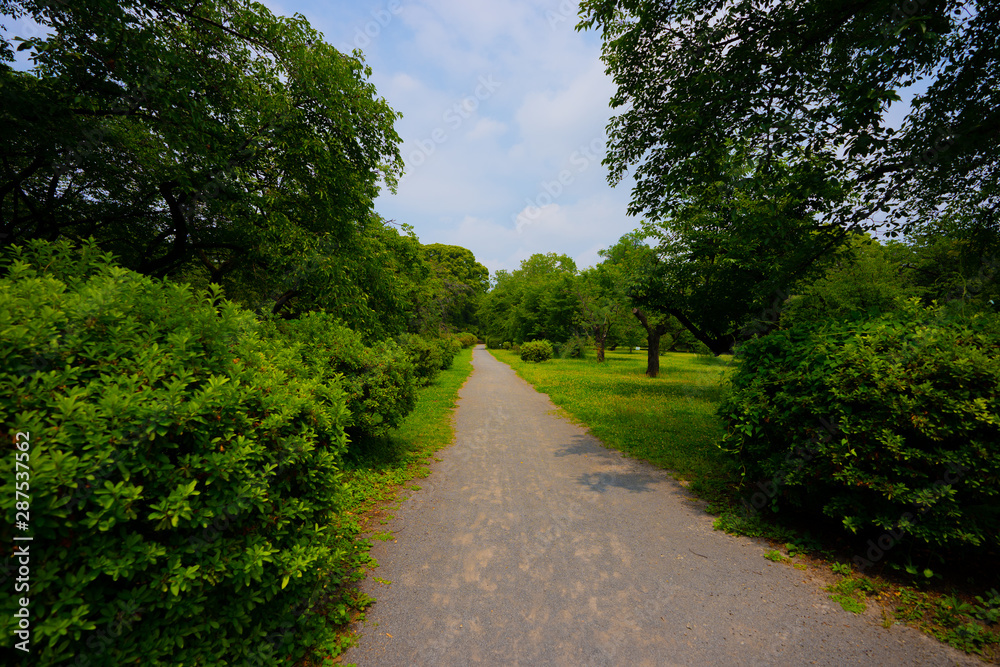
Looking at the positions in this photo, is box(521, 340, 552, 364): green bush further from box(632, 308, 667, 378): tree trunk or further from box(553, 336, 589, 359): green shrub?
box(632, 308, 667, 378): tree trunk

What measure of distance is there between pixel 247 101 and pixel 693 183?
8.55 metres

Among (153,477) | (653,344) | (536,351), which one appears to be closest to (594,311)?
(536,351)

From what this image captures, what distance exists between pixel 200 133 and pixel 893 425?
9819 mm

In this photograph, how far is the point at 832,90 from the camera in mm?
5348

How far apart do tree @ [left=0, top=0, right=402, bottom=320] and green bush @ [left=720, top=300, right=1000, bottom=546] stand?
7653mm

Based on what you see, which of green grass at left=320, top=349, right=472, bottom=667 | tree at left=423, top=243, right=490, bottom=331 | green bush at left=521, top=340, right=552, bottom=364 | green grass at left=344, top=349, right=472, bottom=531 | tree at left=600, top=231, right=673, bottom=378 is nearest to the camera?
green grass at left=320, top=349, right=472, bottom=667

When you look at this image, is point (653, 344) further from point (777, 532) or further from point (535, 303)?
point (535, 303)

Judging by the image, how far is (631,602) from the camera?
3000 millimetres

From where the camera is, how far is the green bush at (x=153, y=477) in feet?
5.08

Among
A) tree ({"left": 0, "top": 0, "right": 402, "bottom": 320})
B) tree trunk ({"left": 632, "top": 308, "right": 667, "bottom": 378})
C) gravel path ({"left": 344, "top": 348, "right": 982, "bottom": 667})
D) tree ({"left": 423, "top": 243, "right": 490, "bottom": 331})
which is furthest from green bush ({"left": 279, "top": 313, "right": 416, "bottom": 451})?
tree ({"left": 423, "top": 243, "right": 490, "bottom": 331})

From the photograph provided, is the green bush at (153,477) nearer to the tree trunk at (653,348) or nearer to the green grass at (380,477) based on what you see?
the green grass at (380,477)

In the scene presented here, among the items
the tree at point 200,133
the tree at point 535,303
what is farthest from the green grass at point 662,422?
the tree at point 535,303

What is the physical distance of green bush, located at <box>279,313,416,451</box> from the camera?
5.51 m

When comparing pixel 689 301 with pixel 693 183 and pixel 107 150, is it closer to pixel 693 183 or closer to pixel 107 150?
pixel 693 183
